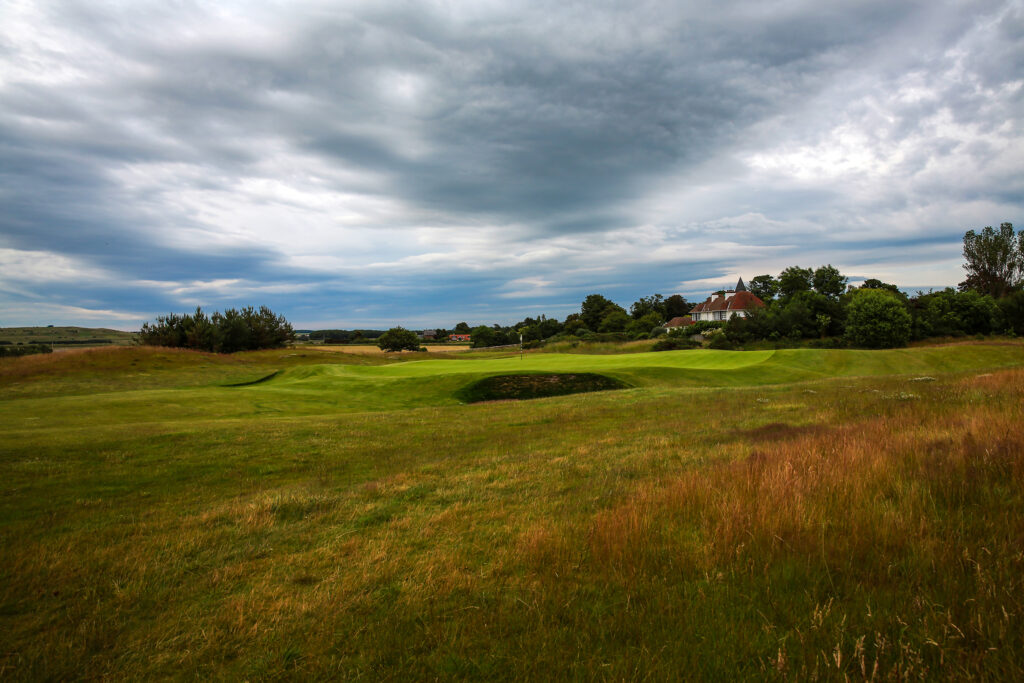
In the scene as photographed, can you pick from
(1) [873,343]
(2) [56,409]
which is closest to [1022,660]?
(2) [56,409]

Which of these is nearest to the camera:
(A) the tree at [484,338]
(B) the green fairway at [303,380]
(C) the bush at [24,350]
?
(B) the green fairway at [303,380]

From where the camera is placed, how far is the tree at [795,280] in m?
116

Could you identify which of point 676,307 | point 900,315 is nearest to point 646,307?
point 676,307

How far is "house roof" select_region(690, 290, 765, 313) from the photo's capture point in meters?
112

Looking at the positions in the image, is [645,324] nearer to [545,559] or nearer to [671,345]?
[671,345]

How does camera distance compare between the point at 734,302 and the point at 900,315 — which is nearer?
the point at 900,315

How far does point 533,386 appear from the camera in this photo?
3105 cm

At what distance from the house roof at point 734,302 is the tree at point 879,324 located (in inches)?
1650

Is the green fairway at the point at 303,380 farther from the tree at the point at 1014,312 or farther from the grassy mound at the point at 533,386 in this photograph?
the tree at the point at 1014,312

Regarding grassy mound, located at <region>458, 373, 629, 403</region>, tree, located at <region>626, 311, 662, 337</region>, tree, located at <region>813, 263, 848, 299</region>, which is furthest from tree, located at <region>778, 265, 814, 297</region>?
grassy mound, located at <region>458, 373, 629, 403</region>

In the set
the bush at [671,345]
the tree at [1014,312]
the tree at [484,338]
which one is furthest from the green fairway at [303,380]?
the tree at [484,338]

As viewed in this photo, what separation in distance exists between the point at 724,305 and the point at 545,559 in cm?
12957

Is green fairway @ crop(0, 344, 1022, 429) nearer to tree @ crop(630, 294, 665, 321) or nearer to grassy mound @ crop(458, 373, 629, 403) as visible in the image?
grassy mound @ crop(458, 373, 629, 403)

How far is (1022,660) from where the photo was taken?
254cm
